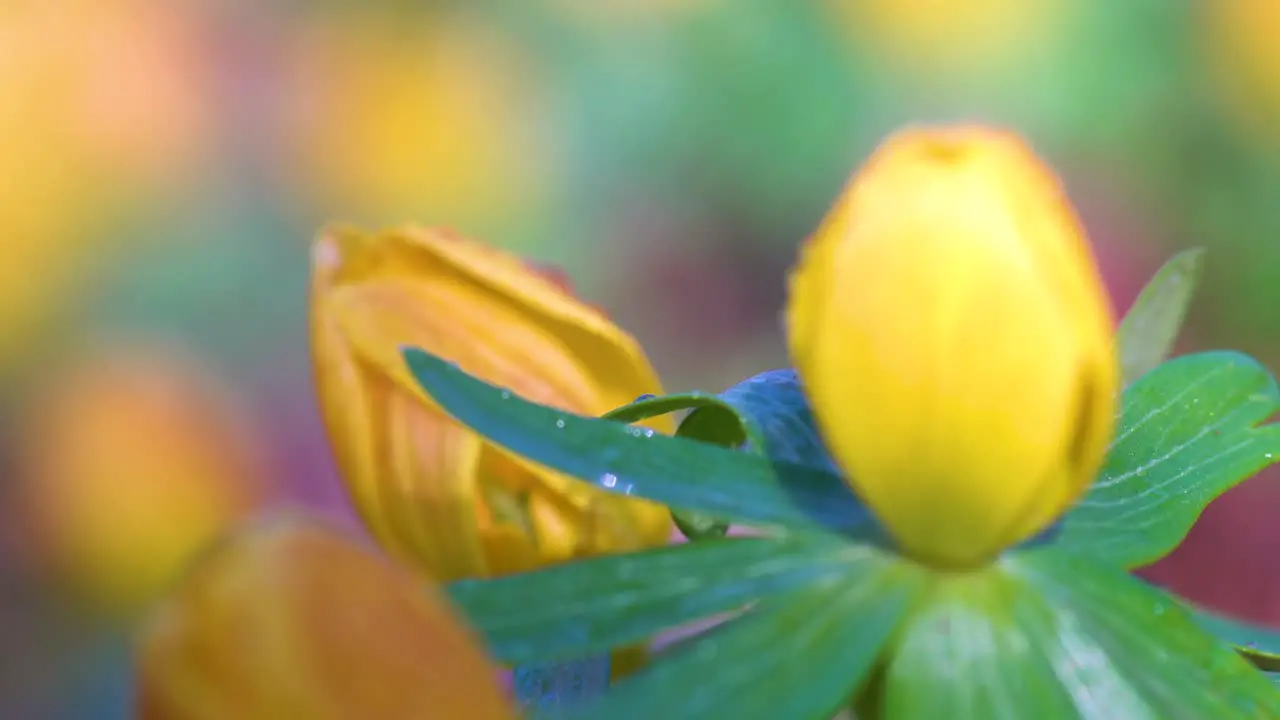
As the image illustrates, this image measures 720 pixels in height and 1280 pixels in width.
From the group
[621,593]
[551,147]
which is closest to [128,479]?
[551,147]

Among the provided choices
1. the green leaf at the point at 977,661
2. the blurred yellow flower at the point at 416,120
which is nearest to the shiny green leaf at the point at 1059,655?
the green leaf at the point at 977,661

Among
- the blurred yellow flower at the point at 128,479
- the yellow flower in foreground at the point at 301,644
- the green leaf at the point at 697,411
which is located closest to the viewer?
the yellow flower in foreground at the point at 301,644

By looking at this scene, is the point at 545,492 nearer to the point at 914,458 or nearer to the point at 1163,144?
the point at 914,458

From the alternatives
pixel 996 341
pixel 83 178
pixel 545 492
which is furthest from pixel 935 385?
pixel 83 178

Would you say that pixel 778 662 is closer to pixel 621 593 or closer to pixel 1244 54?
pixel 621 593

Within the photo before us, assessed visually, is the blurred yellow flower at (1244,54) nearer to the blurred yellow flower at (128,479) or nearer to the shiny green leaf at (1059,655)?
the blurred yellow flower at (128,479)
